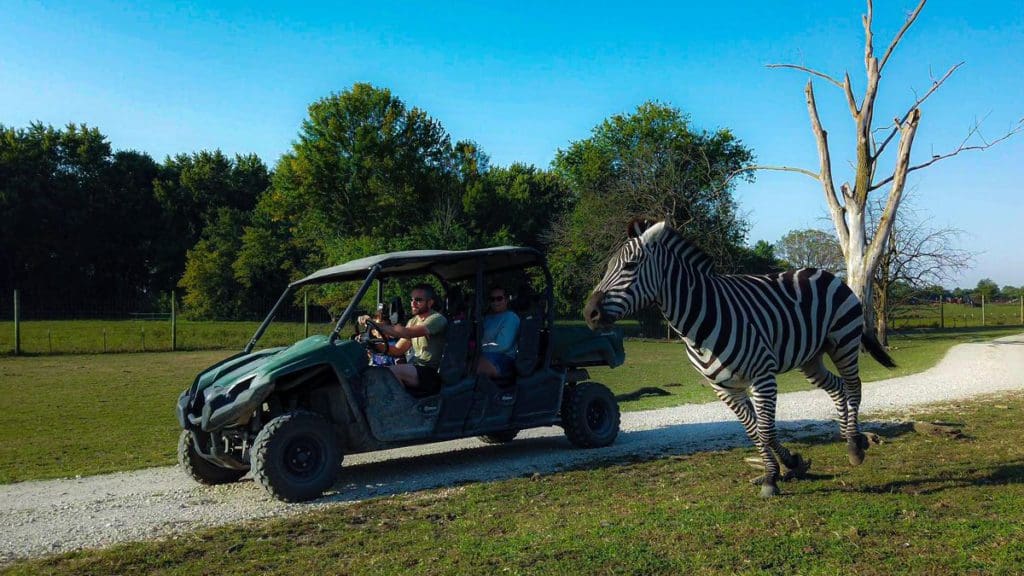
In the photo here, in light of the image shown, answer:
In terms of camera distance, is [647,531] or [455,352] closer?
[647,531]

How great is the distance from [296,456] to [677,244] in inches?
163

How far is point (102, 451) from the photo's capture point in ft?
35.1

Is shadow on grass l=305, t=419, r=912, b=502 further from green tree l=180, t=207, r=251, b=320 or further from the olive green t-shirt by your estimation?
green tree l=180, t=207, r=251, b=320

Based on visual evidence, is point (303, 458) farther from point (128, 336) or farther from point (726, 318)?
point (128, 336)

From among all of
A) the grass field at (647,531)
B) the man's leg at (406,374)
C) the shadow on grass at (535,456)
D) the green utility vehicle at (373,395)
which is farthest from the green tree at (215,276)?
the grass field at (647,531)

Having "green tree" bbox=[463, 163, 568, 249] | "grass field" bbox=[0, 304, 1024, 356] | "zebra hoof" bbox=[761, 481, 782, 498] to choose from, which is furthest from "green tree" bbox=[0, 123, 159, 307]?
"zebra hoof" bbox=[761, 481, 782, 498]

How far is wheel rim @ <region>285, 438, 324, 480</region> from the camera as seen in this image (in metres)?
7.59

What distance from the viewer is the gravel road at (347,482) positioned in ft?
21.6

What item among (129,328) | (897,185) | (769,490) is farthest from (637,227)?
(129,328)

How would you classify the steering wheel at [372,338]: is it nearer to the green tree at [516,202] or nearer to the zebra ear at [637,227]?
the zebra ear at [637,227]

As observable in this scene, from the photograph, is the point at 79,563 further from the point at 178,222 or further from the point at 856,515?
the point at 178,222

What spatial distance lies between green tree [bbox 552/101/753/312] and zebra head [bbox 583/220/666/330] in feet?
79.1

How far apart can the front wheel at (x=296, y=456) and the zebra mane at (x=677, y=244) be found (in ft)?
12.0

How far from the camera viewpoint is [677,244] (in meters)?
7.36
